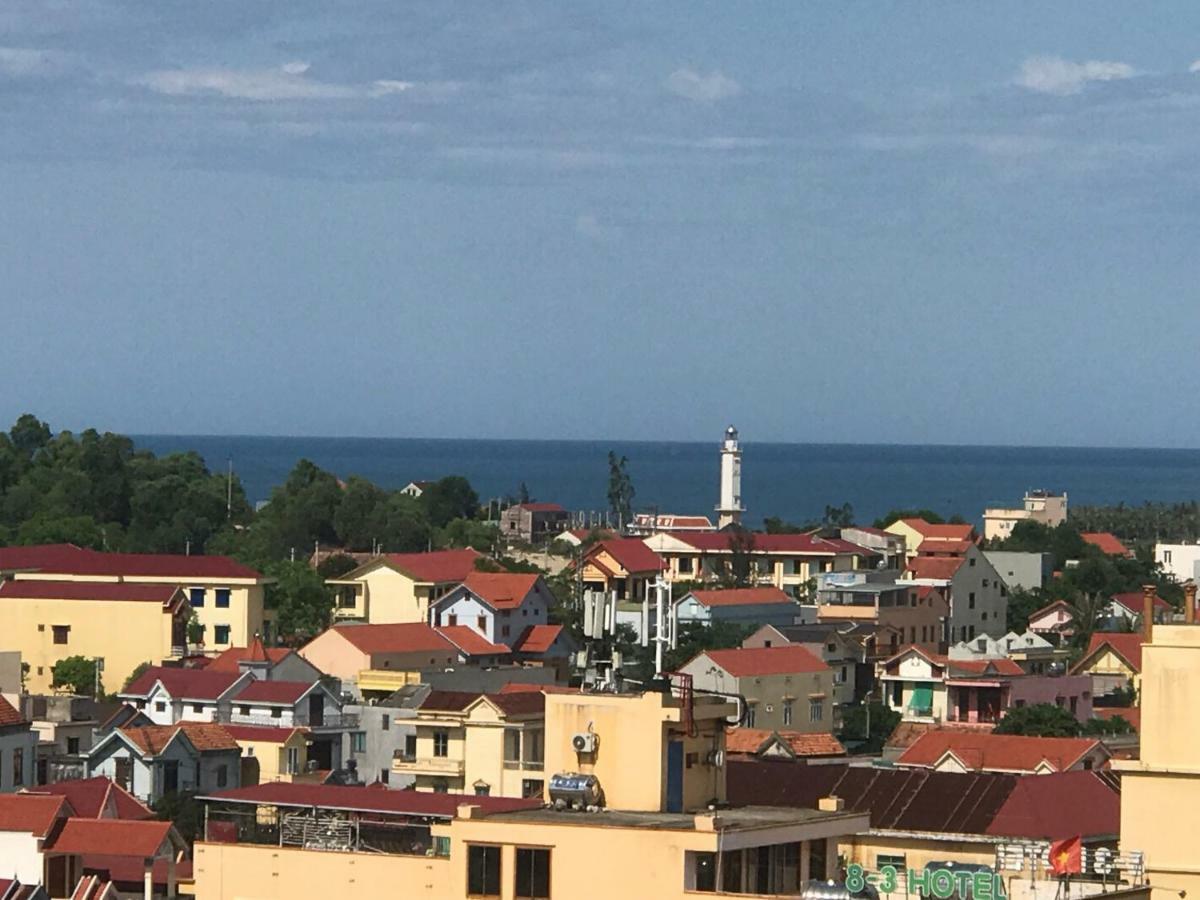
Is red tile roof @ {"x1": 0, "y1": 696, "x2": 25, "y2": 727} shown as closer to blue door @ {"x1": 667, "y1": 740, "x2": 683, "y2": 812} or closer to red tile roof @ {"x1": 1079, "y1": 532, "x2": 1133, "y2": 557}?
blue door @ {"x1": 667, "y1": 740, "x2": 683, "y2": 812}

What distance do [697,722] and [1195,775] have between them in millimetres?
3616

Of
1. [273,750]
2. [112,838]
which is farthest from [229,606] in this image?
[112,838]

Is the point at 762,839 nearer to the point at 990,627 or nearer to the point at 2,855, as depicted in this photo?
the point at 2,855

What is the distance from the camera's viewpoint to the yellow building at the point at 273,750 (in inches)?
1933

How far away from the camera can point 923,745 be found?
4616 centimetres

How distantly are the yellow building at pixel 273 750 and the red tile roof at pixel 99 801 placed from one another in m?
9.81

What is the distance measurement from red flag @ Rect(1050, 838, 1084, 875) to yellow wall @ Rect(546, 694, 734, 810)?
9.67 feet

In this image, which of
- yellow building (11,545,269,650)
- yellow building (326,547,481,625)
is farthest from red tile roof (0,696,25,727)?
yellow building (326,547,481,625)

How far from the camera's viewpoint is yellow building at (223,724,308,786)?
161 ft

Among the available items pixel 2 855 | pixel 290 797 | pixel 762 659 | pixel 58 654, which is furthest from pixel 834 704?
pixel 2 855

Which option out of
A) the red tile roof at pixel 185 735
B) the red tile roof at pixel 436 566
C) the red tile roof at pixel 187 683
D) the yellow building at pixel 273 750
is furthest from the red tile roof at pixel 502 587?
the red tile roof at pixel 185 735

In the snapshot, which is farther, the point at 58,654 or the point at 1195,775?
the point at 58,654

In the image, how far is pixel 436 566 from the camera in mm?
81188

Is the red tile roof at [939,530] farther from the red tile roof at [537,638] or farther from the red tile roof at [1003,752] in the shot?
the red tile roof at [1003,752]
